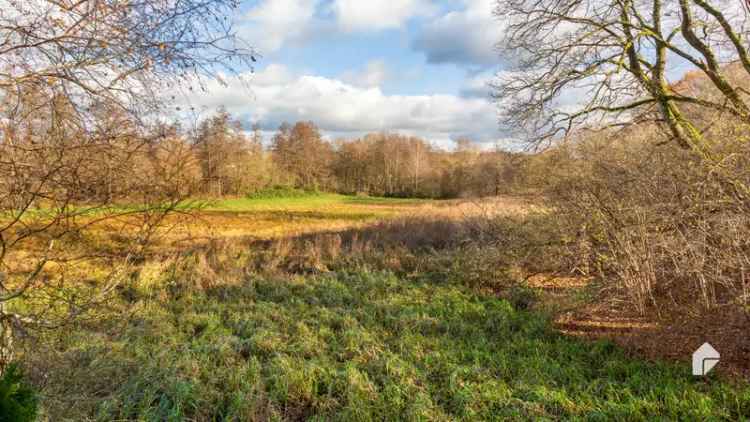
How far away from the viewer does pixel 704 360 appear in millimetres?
4504

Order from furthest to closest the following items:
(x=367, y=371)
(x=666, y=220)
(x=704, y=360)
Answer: (x=666, y=220)
(x=367, y=371)
(x=704, y=360)

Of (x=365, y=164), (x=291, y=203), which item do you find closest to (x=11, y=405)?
(x=291, y=203)

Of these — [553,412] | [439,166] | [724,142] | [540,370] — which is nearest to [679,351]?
[540,370]

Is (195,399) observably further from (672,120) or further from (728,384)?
(672,120)

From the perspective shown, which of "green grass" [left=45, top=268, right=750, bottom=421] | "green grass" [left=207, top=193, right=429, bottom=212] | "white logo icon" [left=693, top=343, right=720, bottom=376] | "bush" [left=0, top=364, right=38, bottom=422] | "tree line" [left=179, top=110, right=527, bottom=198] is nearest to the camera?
"bush" [left=0, top=364, right=38, bottom=422]

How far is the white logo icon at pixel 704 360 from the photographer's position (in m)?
4.43

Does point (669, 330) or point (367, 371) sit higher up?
point (669, 330)

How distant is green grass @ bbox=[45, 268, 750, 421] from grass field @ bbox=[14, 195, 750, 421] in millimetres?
18

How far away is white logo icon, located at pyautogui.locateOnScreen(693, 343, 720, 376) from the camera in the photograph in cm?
443

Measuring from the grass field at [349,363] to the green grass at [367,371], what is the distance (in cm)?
2

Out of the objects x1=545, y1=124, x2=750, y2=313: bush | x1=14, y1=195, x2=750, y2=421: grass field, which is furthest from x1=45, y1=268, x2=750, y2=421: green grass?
x1=545, y1=124, x2=750, y2=313: bush

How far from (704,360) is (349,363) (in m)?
4.15

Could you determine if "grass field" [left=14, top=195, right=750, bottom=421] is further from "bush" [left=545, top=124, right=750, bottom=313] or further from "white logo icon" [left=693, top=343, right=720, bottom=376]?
"bush" [left=545, top=124, right=750, bottom=313]

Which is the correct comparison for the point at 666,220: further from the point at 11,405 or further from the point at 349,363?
the point at 11,405
